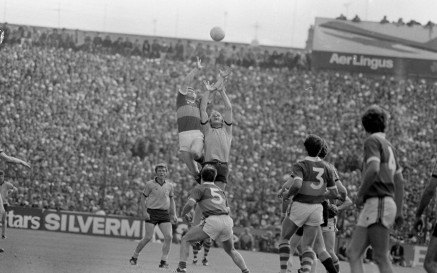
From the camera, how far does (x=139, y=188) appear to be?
3906cm

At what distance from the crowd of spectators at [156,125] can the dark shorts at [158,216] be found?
48.8ft

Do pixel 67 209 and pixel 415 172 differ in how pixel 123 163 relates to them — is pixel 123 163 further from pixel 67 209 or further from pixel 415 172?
pixel 415 172

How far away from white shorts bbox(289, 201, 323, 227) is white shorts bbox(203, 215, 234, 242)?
1.44 m

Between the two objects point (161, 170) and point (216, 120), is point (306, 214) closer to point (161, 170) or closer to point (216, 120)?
point (216, 120)

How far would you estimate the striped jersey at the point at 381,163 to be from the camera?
416 inches

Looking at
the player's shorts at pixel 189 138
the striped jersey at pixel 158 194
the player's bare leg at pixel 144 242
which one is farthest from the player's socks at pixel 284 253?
the striped jersey at pixel 158 194

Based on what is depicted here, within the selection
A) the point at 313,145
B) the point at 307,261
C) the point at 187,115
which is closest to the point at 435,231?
the point at 313,145

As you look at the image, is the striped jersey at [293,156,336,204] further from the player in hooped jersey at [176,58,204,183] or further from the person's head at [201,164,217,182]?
the player in hooped jersey at [176,58,204,183]

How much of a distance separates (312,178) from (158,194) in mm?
6627

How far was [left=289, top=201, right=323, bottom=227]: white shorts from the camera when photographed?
46.3 ft

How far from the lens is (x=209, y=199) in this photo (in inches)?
604

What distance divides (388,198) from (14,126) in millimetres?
34819

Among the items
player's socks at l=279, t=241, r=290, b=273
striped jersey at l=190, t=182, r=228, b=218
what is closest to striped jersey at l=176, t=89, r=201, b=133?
striped jersey at l=190, t=182, r=228, b=218

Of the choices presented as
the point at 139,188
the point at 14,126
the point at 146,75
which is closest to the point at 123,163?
the point at 139,188
